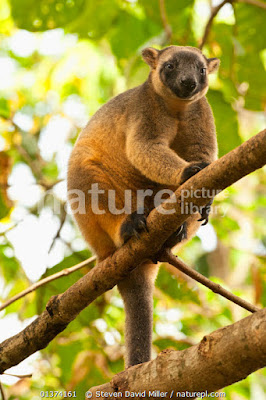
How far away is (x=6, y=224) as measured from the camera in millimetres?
7098

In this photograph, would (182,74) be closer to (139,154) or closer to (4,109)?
(139,154)

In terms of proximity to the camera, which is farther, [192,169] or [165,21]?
[165,21]

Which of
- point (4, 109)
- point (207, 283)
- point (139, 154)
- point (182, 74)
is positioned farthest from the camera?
point (4, 109)

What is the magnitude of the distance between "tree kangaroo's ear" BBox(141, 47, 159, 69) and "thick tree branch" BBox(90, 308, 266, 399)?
347 cm

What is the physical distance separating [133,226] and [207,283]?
0.76 metres

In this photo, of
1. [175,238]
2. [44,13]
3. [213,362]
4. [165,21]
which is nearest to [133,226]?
[175,238]

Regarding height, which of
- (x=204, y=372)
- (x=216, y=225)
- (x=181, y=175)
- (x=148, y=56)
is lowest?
(x=204, y=372)

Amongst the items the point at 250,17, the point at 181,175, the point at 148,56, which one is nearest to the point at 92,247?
the point at 181,175

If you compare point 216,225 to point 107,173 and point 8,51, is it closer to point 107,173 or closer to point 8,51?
point 107,173

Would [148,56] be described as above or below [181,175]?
above

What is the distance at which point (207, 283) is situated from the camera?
150 inches

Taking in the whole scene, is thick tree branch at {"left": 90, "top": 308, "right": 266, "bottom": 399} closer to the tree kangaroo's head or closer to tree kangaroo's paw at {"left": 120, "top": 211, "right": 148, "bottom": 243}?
tree kangaroo's paw at {"left": 120, "top": 211, "right": 148, "bottom": 243}

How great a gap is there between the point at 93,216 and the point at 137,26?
10.4 feet

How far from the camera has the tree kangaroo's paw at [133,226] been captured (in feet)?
13.3
